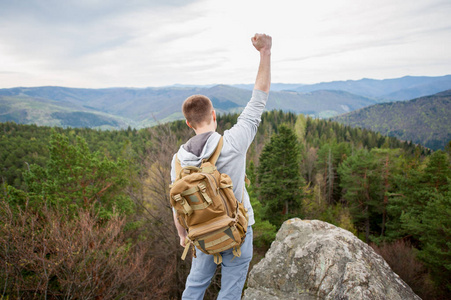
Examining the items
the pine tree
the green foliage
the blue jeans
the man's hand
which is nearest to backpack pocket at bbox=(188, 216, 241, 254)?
the blue jeans

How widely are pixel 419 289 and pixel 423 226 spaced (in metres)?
4.56

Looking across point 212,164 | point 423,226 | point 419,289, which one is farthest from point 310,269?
point 423,226

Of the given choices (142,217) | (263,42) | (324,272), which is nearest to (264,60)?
(263,42)

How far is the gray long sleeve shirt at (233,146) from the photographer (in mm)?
2115

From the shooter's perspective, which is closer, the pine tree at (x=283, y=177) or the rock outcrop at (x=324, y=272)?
the rock outcrop at (x=324, y=272)

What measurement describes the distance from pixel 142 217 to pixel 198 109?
510 inches

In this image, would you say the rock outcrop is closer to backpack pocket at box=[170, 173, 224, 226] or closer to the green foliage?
backpack pocket at box=[170, 173, 224, 226]

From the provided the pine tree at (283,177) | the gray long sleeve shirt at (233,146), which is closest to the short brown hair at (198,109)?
the gray long sleeve shirt at (233,146)

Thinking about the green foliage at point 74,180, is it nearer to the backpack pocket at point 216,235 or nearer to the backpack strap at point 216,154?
the backpack pocket at point 216,235

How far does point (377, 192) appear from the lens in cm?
2291

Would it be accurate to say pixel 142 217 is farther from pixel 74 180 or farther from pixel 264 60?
pixel 264 60

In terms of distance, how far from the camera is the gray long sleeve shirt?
2.12 meters

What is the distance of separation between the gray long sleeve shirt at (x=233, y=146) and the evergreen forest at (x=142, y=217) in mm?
5157

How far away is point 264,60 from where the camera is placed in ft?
7.68
